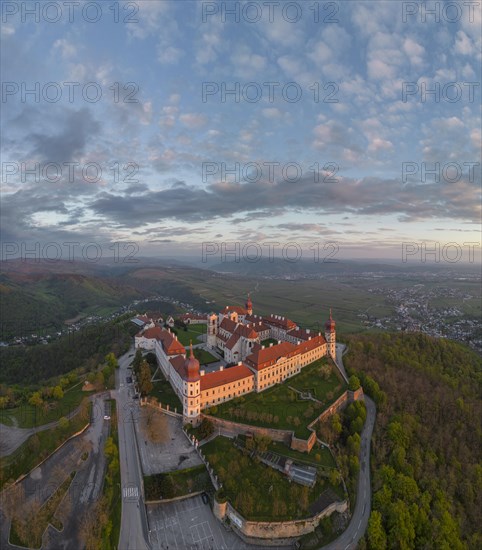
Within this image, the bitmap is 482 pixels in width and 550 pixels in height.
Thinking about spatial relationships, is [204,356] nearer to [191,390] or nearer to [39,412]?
[191,390]

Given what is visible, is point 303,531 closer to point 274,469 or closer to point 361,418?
point 274,469

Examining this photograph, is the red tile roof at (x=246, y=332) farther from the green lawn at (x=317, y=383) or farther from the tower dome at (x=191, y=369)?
the tower dome at (x=191, y=369)

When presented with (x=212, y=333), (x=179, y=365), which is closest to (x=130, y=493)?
(x=179, y=365)

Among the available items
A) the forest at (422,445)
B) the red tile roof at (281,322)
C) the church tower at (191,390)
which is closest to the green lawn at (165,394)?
the church tower at (191,390)

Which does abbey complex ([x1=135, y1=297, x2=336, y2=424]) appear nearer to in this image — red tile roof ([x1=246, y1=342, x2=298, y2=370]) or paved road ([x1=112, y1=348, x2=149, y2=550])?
red tile roof ([x1=246, y1=342, x2=298, y2=370])

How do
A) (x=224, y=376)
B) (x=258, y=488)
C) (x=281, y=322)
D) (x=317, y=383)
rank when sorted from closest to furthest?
(x=258, y=488), (x=224, y=376), (x=317, y=383), (x=281, y=322)

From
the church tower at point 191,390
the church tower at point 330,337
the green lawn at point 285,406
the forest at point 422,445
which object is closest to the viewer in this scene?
the forest at point 422,445

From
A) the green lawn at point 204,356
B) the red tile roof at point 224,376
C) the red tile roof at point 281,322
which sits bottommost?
the green lawn at point 204,356
